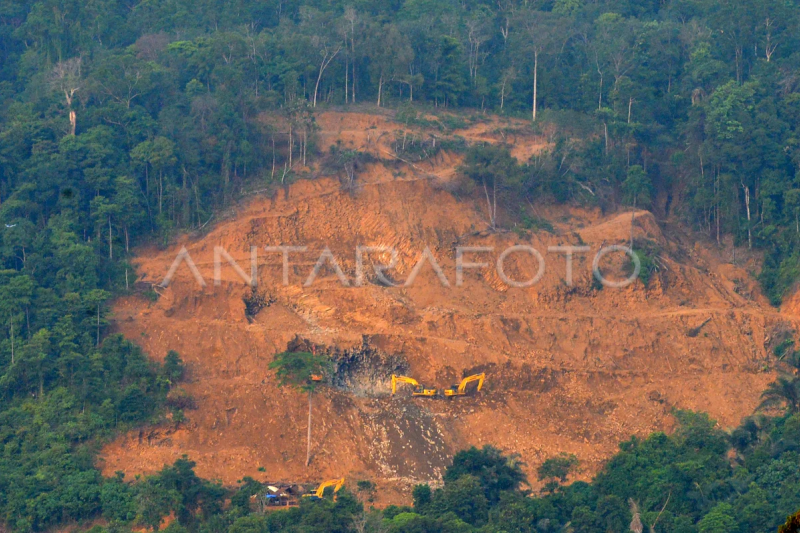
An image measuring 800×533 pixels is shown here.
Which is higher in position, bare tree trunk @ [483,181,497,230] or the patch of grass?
bare tree trunk @ [483,181,497,230]

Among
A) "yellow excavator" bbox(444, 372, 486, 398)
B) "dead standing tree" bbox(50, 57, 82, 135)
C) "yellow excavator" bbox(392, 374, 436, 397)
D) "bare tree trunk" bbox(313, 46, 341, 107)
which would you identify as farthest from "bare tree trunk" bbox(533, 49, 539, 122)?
"dead standing tree" bbox(50, 57, 82, 135)

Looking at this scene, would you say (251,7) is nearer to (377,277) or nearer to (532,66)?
(532,66)

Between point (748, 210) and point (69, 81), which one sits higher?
point (69, 81)

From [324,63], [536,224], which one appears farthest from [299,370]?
[324,63]

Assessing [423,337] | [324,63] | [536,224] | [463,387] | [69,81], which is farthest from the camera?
[324,63]

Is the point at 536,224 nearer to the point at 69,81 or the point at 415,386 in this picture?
the point at 415,386

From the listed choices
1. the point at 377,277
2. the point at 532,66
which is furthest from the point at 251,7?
the point at 377,277

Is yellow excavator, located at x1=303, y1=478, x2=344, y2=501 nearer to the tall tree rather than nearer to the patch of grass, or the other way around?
the tall tree
